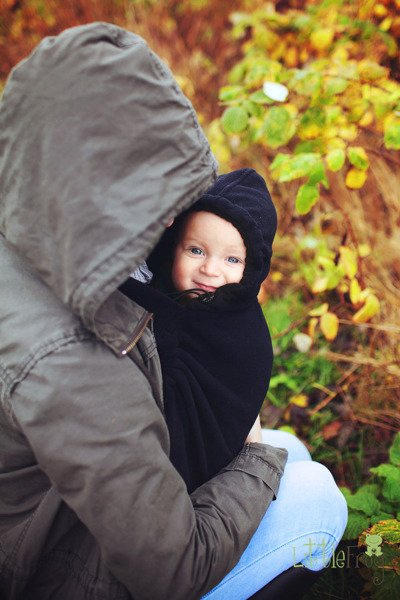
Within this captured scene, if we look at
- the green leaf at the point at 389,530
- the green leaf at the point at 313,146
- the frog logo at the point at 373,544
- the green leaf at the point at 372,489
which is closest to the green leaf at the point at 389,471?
the green leaf at the point at 372,489

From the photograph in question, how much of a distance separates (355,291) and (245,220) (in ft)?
3.99

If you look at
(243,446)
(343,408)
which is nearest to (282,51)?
(343,408)

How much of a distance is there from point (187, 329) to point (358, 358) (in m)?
1.52

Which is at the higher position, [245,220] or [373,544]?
[245,220]

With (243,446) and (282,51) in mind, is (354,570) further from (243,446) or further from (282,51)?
(282,51)

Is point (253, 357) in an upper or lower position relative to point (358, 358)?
upper

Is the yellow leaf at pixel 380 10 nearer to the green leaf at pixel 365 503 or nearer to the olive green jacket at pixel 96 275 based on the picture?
the olive green jacket at pixel 96 275

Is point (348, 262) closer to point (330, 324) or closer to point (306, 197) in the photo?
point (330, 324)

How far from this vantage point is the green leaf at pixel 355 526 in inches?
72.9

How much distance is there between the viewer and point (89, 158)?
3.34ft

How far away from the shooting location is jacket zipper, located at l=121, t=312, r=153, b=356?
1152 mm

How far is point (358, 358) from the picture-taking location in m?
2.73

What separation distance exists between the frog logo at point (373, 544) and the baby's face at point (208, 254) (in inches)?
36.8

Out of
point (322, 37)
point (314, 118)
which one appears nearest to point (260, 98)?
point (314, 118)
